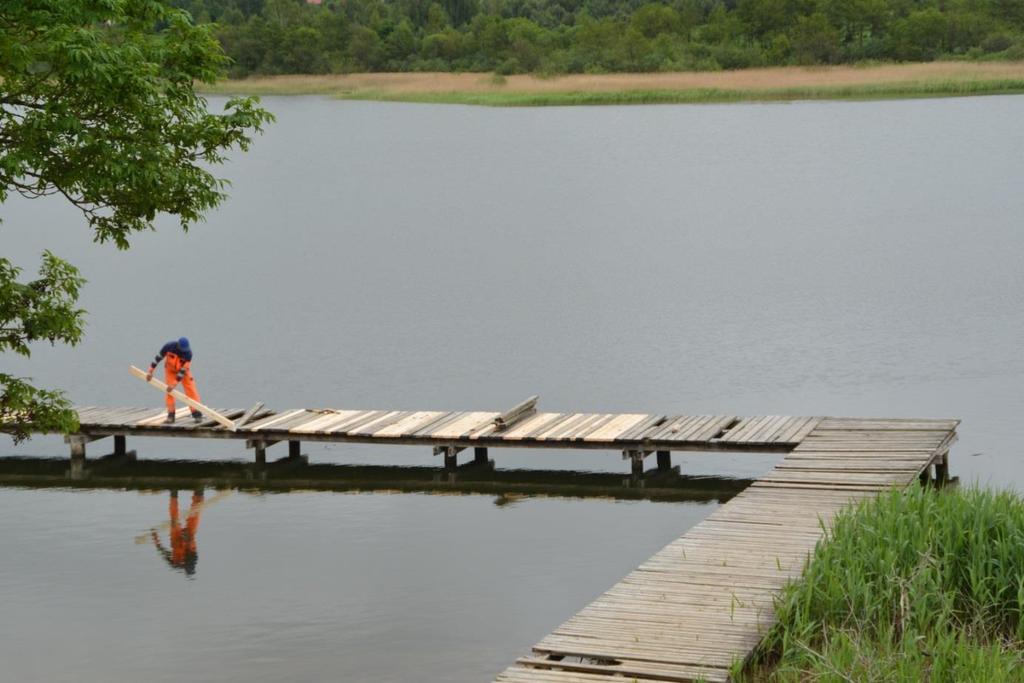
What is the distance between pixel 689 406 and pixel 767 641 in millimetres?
12798

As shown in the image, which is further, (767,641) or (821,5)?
(821,5)

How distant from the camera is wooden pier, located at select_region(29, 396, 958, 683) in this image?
11.2 metres

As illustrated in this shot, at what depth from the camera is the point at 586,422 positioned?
2094cm

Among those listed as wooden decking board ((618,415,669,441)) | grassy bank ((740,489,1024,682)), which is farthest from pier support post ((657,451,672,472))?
grassy bank ((740,489,1024,682))

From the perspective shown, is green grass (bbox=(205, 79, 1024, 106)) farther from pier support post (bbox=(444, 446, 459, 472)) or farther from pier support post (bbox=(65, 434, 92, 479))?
pier support post (bbox=(444, 446, 459, 472))

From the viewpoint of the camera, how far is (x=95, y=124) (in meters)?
13.0

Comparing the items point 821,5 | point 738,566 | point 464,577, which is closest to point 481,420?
point 464,577

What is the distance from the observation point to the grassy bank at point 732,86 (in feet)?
230

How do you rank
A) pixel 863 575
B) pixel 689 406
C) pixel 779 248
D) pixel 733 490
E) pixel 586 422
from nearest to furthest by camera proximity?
1. pixel 863 575
2. pixel 733 490
3. pixel 586 422
4. pixel 689 406
5. pixel 779 248

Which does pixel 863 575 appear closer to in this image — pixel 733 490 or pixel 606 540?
pixel 606 540

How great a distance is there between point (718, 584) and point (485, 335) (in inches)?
702

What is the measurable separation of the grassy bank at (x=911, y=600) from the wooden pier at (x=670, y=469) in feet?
1.24

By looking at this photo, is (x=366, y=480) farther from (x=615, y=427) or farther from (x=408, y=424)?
(x=615, y=427)

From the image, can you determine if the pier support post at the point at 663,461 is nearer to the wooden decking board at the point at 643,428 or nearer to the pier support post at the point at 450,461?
the wooden decking board at the point at 643,428
